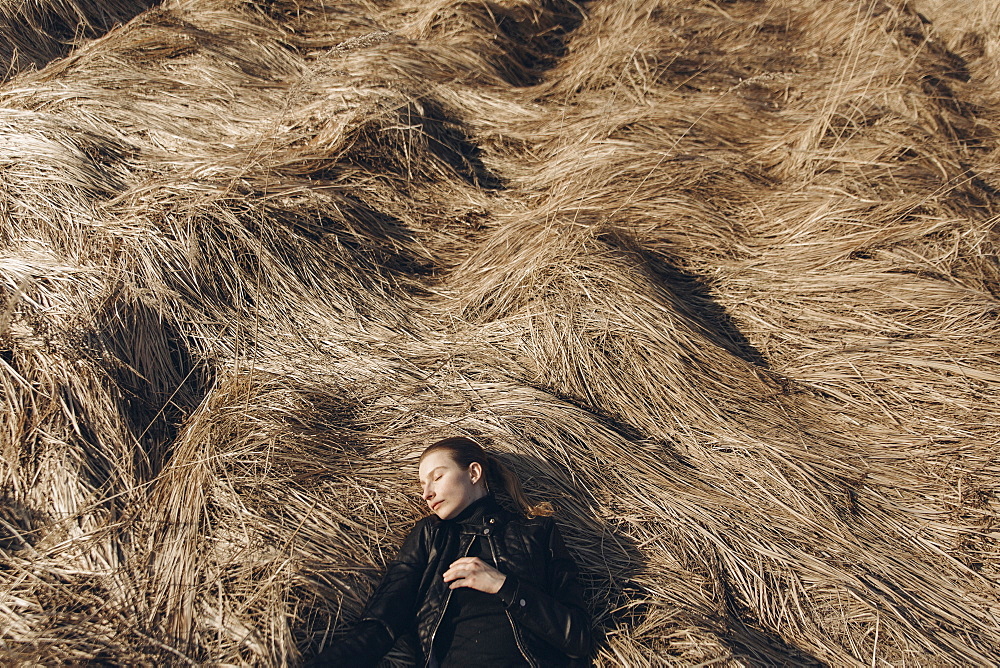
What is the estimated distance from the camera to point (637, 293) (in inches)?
113

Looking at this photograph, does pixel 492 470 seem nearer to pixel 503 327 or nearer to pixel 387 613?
pixel 387 613

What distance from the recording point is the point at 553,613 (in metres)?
1.96

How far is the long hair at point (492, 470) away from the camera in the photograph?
225 cm

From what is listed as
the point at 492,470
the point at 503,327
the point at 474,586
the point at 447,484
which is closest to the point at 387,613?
the point at 474,586

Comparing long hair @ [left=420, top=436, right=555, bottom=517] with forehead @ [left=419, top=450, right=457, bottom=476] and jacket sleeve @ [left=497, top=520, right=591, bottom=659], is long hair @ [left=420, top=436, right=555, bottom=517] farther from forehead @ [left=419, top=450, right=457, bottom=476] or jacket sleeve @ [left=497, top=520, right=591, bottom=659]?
jacket sleeve @ [left=497, top=520, right=591, bottom=659]

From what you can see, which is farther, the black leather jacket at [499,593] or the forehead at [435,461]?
the forehead at [435,461]

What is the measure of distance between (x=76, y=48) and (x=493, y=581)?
14.1 ft

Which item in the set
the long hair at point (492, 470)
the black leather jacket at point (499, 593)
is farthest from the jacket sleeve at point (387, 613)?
the long hair at point (492, 470)

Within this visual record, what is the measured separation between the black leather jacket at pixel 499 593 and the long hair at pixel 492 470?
7cm

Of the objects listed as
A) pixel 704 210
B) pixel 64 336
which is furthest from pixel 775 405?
pixel 64 336

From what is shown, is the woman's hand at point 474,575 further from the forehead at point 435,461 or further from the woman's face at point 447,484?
the forehead at point 435,461

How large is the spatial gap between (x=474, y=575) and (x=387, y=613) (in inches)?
11.1

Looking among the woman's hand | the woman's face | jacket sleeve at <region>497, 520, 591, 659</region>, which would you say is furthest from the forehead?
jacket sleeve at <region>497, 520, 591, 659</region>

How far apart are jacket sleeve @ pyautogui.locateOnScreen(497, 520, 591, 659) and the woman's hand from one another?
0.09ft
